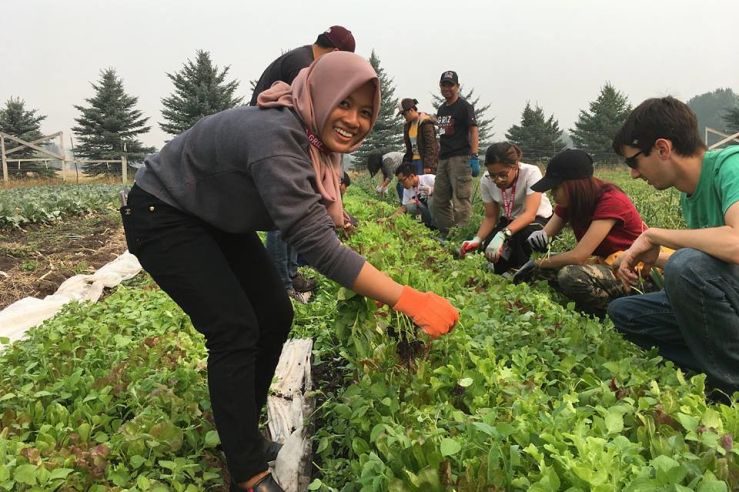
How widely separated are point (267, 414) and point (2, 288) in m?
4.40

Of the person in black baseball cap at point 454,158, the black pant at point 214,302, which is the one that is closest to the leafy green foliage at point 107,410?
the black pant at point 214,302

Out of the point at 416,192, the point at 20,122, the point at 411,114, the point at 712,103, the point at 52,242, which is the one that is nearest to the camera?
the point at 52,242

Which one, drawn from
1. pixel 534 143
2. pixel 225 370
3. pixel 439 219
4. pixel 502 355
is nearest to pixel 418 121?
pixel 439 219

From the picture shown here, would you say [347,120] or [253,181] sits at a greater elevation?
[347,120]

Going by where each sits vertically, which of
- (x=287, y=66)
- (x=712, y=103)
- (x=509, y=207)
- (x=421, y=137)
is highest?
(x=712, y=103)

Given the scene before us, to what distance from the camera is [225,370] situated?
1.69 m

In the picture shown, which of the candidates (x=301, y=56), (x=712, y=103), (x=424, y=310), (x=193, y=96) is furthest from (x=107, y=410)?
(x=712, y=103)

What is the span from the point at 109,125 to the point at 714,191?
39818 mm

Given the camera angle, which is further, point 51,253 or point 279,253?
point 51,253

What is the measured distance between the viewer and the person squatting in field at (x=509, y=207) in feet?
15.0

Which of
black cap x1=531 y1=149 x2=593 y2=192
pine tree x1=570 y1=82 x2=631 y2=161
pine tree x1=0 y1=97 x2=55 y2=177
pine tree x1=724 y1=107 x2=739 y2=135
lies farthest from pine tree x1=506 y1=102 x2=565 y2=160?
black cap x1=531 y1=149 x2=593 y2=192

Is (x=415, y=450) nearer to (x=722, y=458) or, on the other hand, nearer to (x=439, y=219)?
(x=722, y=458)

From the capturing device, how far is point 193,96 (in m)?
35.5

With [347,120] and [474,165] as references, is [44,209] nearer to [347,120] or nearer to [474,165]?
[474,165]
